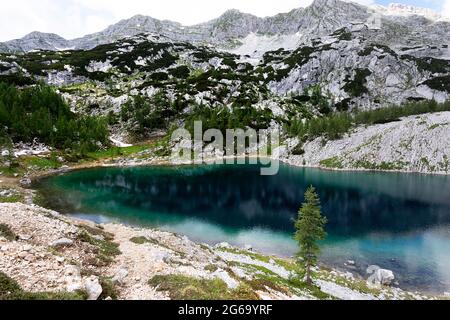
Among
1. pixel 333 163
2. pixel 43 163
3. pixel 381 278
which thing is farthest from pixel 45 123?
pixel 381 278

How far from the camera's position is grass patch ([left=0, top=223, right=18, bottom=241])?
19837mm

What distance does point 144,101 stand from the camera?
161m

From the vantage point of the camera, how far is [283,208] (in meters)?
64.1

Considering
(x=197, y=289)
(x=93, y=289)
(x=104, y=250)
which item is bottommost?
(x=104, y=250)

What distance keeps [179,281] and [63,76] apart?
20756 centimetres

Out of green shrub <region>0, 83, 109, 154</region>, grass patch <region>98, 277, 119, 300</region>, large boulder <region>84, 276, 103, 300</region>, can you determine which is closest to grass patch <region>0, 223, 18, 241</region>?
large boulder <region>84, 276, 103, 300</region>

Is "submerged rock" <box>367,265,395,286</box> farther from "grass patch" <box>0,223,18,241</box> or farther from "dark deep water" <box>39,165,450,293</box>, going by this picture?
"grass patch" <box>0,223,18,241</box>

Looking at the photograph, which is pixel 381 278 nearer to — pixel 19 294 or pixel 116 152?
pixel 19 294

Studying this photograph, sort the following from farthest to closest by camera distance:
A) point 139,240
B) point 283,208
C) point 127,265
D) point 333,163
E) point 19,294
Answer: point 333,163 → point 283,208 → point 139,240 → point 127,265 → point 19,294

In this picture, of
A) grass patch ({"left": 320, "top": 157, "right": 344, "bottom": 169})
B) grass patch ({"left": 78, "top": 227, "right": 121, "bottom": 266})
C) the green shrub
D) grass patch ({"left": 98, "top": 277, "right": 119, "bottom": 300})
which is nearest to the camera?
grass patch ({"left": 98, "top": 277, "right": 119, "bottom": 300})

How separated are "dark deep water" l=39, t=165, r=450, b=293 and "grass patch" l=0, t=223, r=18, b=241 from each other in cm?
2911

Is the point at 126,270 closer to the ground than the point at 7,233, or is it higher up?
closer to the ground

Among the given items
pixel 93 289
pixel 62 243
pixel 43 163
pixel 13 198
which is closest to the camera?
pixel 93 289

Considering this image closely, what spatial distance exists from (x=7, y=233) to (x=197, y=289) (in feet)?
43.6
